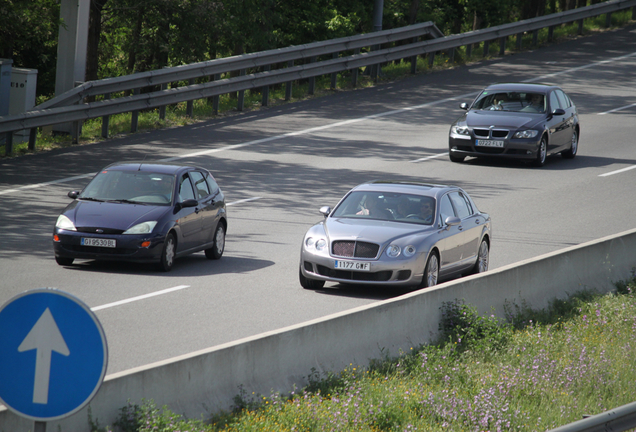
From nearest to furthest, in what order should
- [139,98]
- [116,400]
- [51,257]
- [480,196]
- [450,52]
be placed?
[116,400] < [51,257] < [480,196] < [139,98] < [450,52]

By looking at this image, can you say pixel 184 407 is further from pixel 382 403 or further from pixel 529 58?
pixel 529 58

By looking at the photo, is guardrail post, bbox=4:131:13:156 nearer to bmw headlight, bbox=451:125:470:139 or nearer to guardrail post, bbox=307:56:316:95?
bmw headlight, bbox=451:125:470:139

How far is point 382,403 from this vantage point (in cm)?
714

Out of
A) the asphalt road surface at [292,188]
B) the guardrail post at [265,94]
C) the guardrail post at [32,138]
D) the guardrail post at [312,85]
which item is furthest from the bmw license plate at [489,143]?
the guardrail post at [32,138]

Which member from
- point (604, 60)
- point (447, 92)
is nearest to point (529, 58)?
point (604, 60)

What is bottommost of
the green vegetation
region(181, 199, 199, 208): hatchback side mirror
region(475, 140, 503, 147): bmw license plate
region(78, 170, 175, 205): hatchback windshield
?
the green vegetation

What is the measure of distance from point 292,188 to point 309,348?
10.4 m

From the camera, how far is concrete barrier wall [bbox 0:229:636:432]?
627 centimetres

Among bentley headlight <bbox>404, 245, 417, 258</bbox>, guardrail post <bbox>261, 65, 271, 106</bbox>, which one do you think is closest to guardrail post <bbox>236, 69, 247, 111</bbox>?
guardrail post <bbox>261, 65, 271, 106</bbox>

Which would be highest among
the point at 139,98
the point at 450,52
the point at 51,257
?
the point at 450,52

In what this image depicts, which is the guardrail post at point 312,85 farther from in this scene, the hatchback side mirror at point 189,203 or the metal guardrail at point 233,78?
the hatchback side mirror at point 189,203

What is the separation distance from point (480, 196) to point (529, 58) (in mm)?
17717

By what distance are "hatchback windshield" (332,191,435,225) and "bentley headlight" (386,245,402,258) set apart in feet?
2.75

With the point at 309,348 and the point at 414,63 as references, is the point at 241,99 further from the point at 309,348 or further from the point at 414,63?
the point at 309,348
